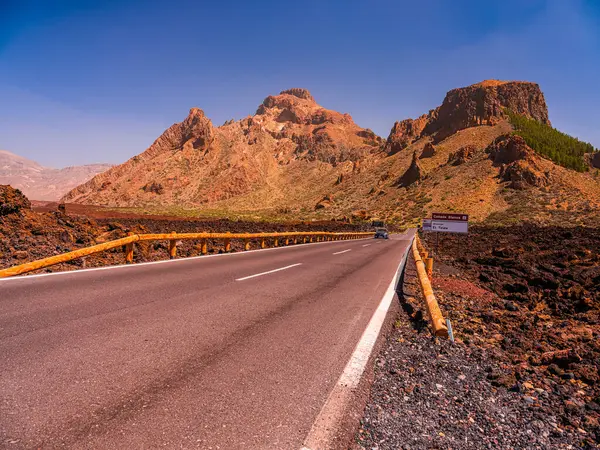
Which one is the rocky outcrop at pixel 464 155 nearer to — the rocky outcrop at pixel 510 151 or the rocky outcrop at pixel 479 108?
the rocky outcrop at pixel 510 151

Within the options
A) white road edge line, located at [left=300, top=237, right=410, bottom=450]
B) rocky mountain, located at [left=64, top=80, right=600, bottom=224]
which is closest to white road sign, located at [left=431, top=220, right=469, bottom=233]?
white road edge line, located at [left=300, top=237, right=410, bottom=450]

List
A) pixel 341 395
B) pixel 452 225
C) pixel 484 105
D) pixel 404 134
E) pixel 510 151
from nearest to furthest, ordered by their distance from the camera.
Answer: pixel 341 395
pixel 452 225
pixel 510 151
pixel 484 105
pixel 404 134

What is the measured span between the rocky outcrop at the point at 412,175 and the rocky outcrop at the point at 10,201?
3196 inches

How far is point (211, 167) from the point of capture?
111688 mm

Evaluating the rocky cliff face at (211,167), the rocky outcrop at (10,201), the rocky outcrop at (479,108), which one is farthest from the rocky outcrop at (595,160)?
the rocky outcrop at (10,201)

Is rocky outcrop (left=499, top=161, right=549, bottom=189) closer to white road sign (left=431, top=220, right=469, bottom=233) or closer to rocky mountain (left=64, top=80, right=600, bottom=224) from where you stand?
rocky mountain (left=64, top=80, right=600, bottom=224)

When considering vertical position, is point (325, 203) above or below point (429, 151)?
below

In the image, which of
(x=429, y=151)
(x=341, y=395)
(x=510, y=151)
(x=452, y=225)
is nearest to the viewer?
(x=341, y=395)

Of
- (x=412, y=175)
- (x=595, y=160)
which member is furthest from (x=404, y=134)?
(x=595, y=160)

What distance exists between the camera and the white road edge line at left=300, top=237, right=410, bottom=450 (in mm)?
2613

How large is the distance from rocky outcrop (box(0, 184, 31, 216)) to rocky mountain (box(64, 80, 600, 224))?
61515 millimetres

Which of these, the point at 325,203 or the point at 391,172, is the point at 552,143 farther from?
the point at 325,203

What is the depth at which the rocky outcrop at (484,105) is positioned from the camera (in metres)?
103

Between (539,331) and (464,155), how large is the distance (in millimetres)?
87169
